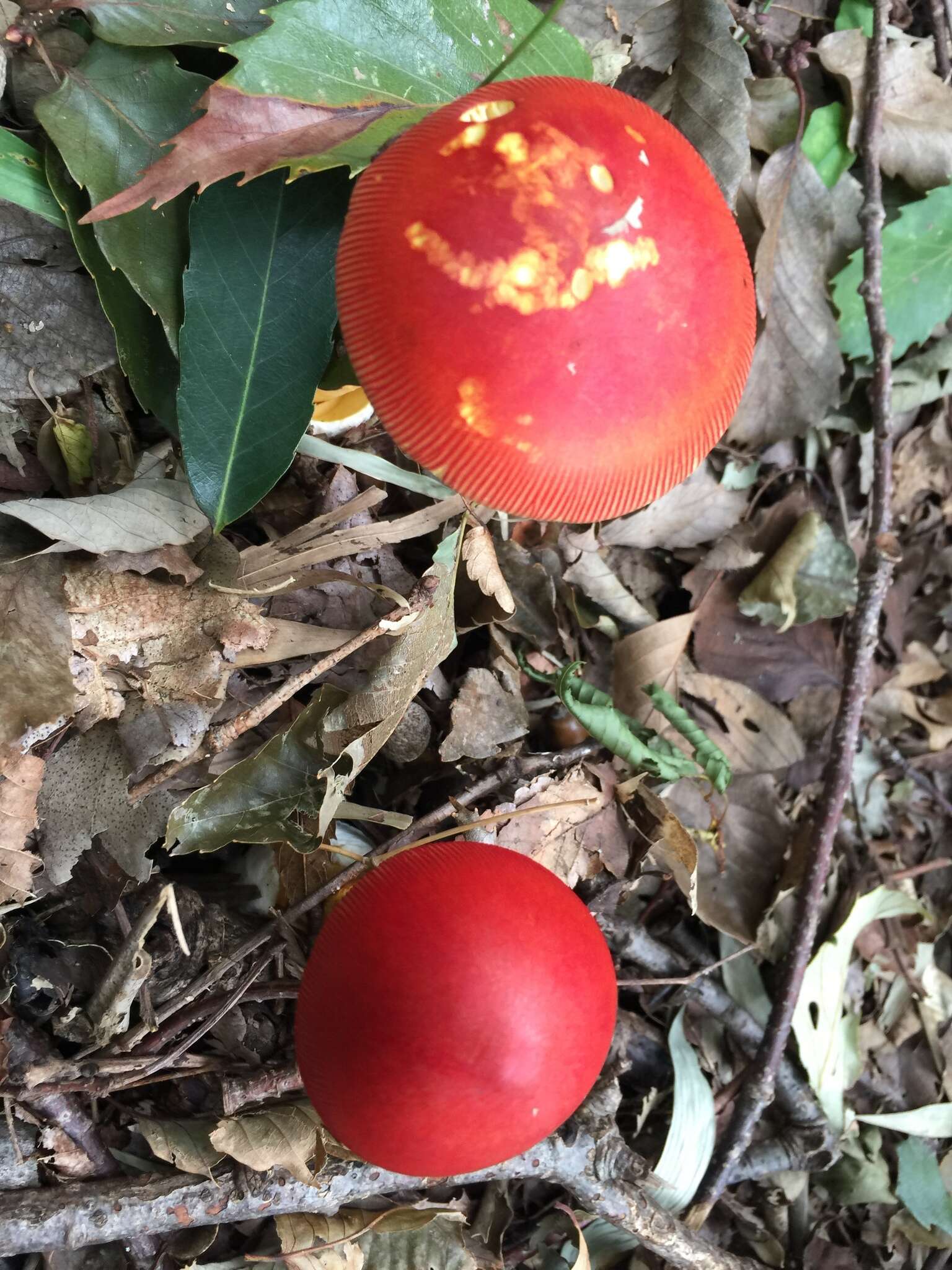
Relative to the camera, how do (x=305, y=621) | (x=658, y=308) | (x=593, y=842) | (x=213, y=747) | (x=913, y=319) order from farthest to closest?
(x=913, y=319) → (x=593, y=842) → (x=305, y=621) → (x=213, y=747) → (x=658, y=308)

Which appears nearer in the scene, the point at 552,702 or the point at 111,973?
the point at 111,973

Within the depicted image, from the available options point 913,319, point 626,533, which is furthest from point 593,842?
point 913,319

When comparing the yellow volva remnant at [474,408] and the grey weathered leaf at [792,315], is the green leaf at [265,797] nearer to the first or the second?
the yellow volva remnant at [474,408]

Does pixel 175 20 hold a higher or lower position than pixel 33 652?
higher

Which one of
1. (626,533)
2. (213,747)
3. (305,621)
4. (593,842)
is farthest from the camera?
(626,533)

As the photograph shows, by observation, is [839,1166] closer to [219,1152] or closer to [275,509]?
[219,1152]

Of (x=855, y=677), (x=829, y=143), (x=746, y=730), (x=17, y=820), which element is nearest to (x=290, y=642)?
(x=17, y=820)

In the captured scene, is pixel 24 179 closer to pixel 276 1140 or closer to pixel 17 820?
pixel 17 820

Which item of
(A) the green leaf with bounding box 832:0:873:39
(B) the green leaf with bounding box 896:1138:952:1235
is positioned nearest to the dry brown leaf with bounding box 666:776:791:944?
(B) the green leaf with bounding box 896:1138:952:1235

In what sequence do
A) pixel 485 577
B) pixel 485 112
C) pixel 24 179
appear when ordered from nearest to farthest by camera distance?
pixel 485 112 → pixel 24 179 → pixel 485 577
